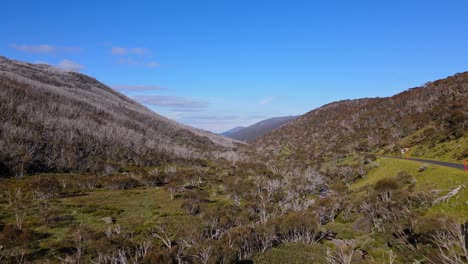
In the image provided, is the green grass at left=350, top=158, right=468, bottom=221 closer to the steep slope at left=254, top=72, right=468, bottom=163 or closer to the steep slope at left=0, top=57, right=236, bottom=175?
the steep slope at left=254, top=72, right=468, bottom=163

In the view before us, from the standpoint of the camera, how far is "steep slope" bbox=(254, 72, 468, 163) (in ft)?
124

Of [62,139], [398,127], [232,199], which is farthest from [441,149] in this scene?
[62,139]

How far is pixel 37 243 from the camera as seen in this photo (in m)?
19.8

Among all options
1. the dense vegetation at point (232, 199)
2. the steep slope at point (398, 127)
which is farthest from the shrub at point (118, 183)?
the steep slope at point (398, 127)

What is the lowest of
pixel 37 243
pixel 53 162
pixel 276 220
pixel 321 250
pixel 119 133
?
pixel 321 250

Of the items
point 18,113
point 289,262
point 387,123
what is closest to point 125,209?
point 289,262

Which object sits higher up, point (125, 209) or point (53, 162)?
point (53, 162)

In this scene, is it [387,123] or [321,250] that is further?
[387,123]

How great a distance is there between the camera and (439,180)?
2317cm

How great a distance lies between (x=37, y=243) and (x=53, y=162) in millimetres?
28686

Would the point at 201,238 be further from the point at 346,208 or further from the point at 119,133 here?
the point at 119,133

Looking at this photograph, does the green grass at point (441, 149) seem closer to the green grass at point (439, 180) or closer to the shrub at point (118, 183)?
the green grass at point (439, 180)

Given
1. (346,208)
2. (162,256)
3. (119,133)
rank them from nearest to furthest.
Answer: (162,256) < (346,208) < (119,133)

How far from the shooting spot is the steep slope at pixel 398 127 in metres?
37.8
